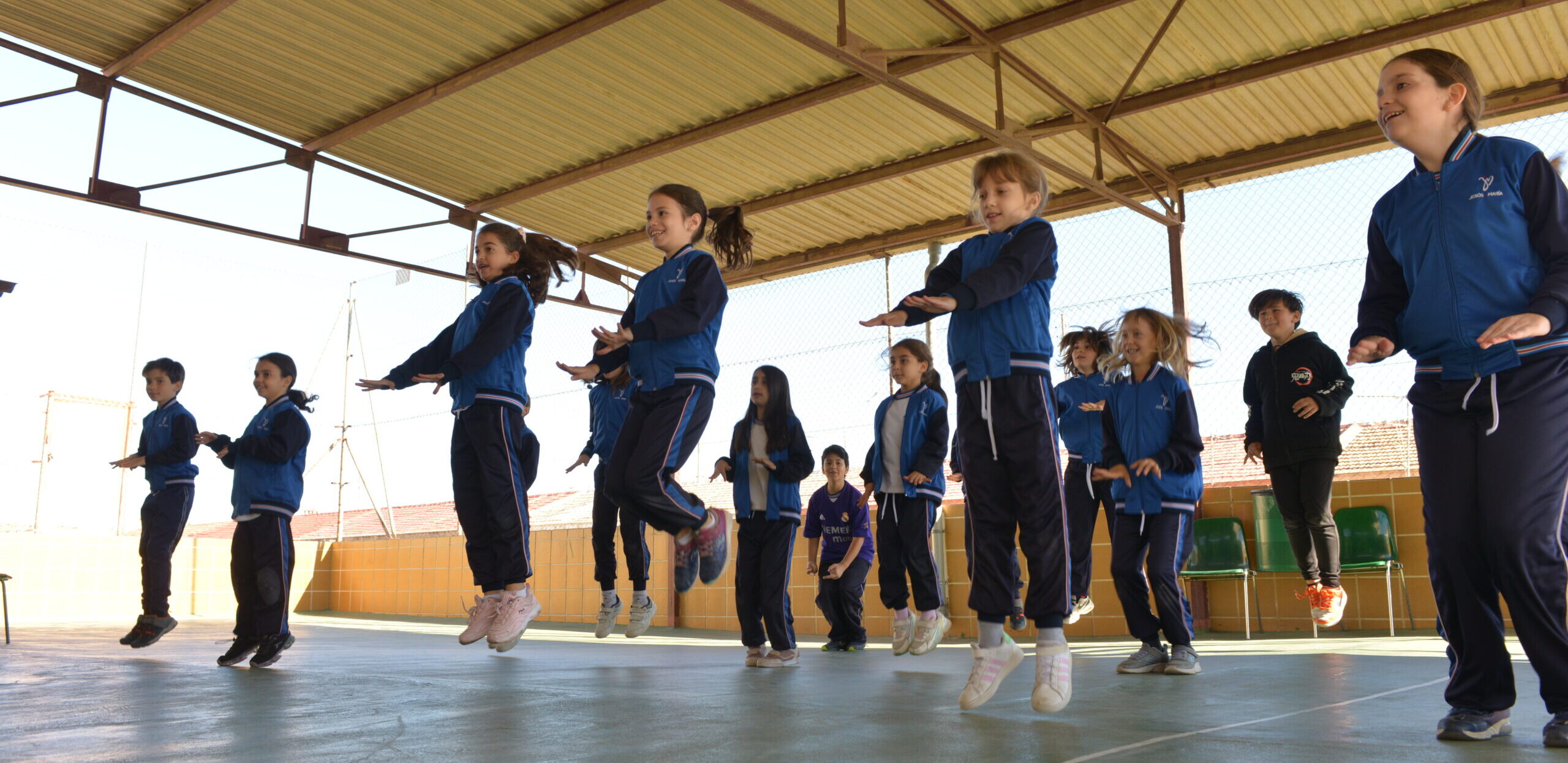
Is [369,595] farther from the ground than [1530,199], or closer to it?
closer to it

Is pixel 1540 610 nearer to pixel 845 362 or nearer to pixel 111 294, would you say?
pixel 845 362

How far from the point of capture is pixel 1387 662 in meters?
4.16

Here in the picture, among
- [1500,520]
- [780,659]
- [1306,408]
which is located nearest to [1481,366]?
[1500,520]

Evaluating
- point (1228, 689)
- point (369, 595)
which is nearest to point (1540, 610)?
point (1228, 689)

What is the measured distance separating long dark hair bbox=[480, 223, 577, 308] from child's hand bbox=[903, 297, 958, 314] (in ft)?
7.33

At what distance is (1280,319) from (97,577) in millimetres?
12740

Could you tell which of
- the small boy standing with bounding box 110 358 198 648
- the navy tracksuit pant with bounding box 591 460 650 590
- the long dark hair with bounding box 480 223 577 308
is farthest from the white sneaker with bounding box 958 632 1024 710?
the small boy standing with bounding box 110 358 198 648

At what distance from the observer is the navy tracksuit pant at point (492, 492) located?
4.03 metres

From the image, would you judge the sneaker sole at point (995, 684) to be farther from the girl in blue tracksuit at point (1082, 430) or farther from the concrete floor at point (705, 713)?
the girl in blue tracksuit at point (1082, 430)

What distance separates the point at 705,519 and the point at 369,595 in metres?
11.4

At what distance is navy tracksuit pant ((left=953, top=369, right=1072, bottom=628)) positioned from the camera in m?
2.69

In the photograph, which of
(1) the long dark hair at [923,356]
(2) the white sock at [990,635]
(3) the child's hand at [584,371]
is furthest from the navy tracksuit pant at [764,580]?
(2) the white sock at [990,635]

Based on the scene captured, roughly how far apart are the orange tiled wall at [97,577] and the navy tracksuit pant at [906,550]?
329 inches

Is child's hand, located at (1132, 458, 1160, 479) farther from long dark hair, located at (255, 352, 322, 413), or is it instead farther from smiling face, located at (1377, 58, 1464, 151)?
long dark hair, located at (255, 352, 322, 413)
